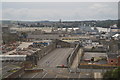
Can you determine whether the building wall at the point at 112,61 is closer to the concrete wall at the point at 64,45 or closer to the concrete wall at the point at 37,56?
Result: the concrete wall at the point at 37,56

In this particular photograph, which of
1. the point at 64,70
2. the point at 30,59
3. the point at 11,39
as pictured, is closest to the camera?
the point at 64,70

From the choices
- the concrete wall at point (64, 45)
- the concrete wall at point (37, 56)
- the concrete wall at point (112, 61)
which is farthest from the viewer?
the concrete wall at point (64, 45)

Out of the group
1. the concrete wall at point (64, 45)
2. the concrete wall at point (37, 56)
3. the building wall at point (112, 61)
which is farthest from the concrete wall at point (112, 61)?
the concrete wall at point (64, 45)

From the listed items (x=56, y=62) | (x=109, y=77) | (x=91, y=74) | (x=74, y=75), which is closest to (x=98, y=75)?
(x=91, y=74)

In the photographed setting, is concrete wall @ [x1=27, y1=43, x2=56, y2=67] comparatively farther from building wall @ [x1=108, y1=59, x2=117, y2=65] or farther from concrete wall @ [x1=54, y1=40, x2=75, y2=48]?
building wall @ [x1=108, y1=59, x2=117, y2=65]

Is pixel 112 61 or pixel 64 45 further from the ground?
pixel 64 45

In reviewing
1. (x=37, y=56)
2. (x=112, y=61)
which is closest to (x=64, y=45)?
(x=37, y=56)

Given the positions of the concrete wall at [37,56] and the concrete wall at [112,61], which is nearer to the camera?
the concrete wall at [112,61]

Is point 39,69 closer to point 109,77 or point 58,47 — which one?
point 109,77

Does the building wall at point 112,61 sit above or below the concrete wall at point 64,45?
below

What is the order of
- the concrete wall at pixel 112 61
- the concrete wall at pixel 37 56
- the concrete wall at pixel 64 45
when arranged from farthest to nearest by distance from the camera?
the concrete wall at pixel 64 45, the concrete wall at pixel 37 56, the concrete wall at pixel 112 61

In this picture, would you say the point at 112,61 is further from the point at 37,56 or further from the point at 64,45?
the point at 64,45
